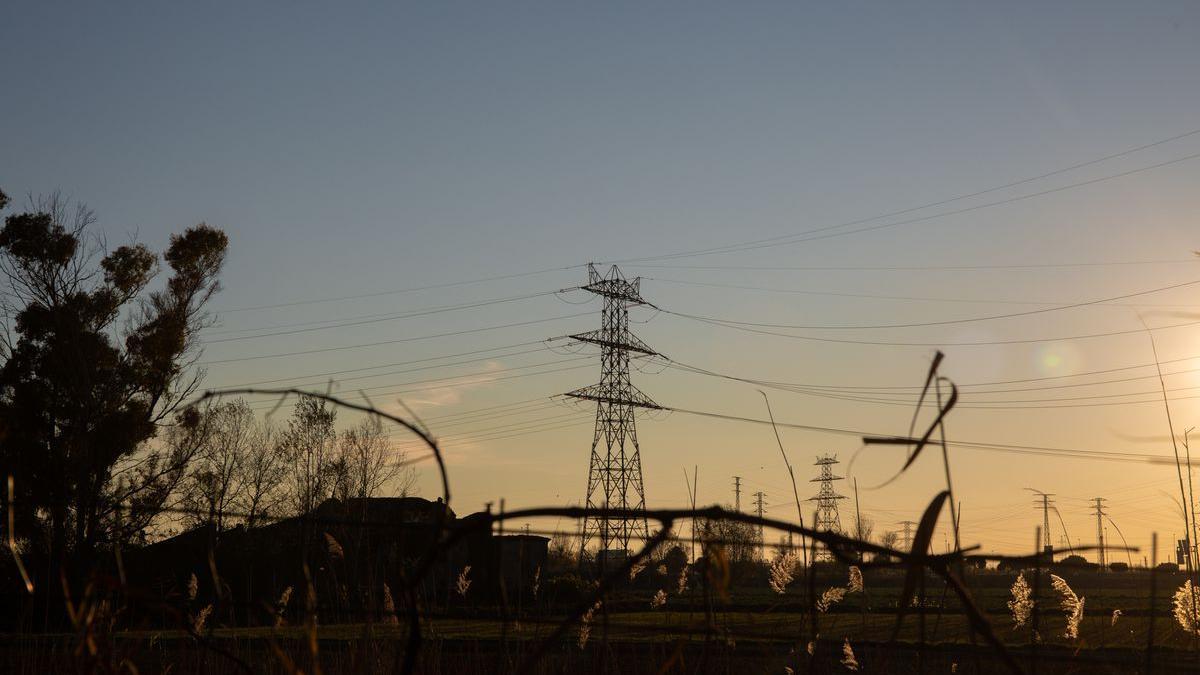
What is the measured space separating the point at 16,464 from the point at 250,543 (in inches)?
465

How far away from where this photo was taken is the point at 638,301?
149ft

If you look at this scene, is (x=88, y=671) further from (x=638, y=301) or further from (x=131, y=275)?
(x=638, y=301)

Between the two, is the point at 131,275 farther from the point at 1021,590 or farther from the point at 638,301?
the point at 1021,590

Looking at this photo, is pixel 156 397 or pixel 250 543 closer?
pixel 156 397

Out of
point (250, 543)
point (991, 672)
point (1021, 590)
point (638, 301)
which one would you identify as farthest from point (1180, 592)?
point (638, 301)

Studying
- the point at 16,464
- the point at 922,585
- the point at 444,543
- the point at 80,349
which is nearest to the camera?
the point at 444,543

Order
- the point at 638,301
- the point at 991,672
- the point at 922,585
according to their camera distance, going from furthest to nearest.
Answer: the point at 638,301, the point at 991,672, the point at 922,585

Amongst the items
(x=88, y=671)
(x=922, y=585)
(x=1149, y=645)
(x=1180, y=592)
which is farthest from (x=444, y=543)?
(x=1180, y=592)

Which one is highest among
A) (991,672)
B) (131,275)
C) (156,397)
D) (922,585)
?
(131,275)

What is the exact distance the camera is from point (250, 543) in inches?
1485

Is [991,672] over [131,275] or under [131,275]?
under

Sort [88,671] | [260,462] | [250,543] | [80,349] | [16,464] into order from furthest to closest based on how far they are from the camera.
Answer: [260,462]
[250,543]
[80,349]
[16,464]
[88,671]

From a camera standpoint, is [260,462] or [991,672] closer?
[991,672]

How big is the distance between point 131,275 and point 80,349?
101 inches
